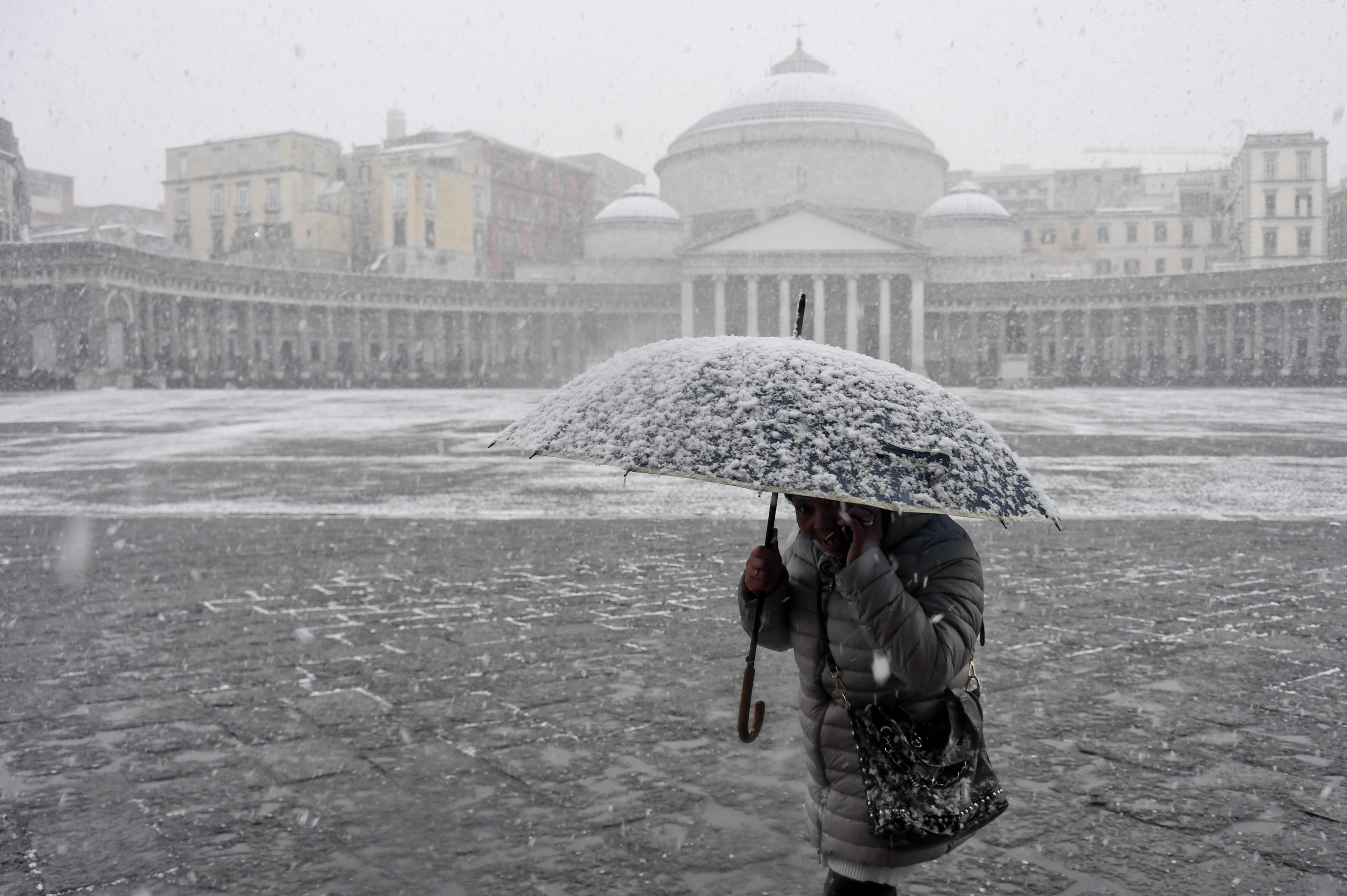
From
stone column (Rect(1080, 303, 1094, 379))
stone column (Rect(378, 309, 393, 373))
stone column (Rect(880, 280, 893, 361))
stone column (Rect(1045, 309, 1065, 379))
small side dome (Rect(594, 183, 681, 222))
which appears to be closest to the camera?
stone column (Rect(880, 280, 893, 361))

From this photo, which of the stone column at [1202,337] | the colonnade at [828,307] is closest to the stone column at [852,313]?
the colonnade at [828,307]

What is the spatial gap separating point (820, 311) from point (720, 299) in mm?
5380

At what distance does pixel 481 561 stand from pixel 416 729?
3.72 m

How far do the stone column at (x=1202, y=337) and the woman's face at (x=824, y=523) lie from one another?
2494 inches

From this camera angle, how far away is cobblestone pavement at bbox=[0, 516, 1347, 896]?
3295 mm

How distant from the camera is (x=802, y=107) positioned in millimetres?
68750

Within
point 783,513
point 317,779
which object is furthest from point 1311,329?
point 317,779

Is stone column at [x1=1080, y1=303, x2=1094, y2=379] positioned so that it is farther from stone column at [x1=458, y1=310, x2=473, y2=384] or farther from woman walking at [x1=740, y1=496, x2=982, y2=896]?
woman walking at [x1=740, y1=496, x2=982, y2=896]

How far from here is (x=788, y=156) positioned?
67.6 meters

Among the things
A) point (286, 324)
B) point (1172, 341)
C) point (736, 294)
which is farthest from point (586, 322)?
point (1172, 341)

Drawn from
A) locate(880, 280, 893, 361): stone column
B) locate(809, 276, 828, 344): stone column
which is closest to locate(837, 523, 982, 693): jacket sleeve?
locate(809, 276, 828, 344): stone column

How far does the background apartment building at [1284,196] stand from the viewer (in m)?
71.0

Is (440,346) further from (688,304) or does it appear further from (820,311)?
(820,311)

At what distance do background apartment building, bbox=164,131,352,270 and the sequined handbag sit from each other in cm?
6755
